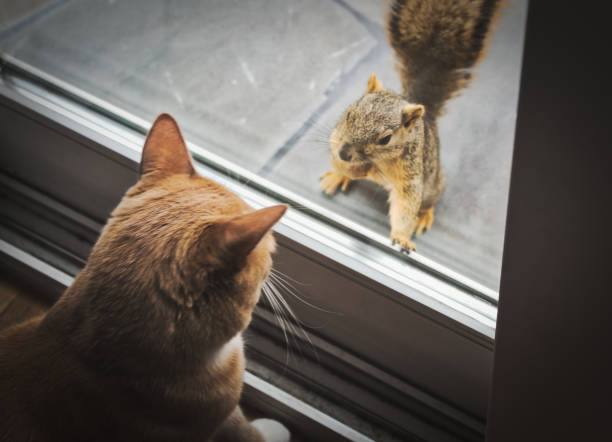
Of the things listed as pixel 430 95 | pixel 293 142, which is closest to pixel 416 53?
pixel 430 95

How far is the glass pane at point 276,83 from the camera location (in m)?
0.88

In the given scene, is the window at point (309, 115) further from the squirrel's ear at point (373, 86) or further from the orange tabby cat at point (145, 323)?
the orange tabby cat at point (145, 323)

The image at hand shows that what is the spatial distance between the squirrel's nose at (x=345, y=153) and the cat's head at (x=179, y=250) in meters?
0.32

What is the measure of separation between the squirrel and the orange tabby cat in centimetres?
33

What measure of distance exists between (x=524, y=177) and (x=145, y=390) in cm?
53

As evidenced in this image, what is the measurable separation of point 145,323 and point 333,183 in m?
0.54

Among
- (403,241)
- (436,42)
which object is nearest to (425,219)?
(403,241)

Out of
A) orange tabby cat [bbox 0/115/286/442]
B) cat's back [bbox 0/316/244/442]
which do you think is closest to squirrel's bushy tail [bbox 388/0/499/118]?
orange tabby cat [bbox 0/115/286/442]

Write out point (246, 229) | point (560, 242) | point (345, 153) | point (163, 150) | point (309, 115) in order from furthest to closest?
1. point (309, 115)
2. point (345, 153)
3. point (163, 150)
4. point (246, 229)
5. point (560, 242)

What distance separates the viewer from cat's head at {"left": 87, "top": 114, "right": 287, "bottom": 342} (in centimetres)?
51

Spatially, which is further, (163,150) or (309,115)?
(309,115)

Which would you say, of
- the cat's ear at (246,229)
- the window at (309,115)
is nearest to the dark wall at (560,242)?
the cat's ear at (246,229)

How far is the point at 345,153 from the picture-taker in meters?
0.87

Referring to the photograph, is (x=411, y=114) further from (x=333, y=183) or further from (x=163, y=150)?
(x=163, y=150)
